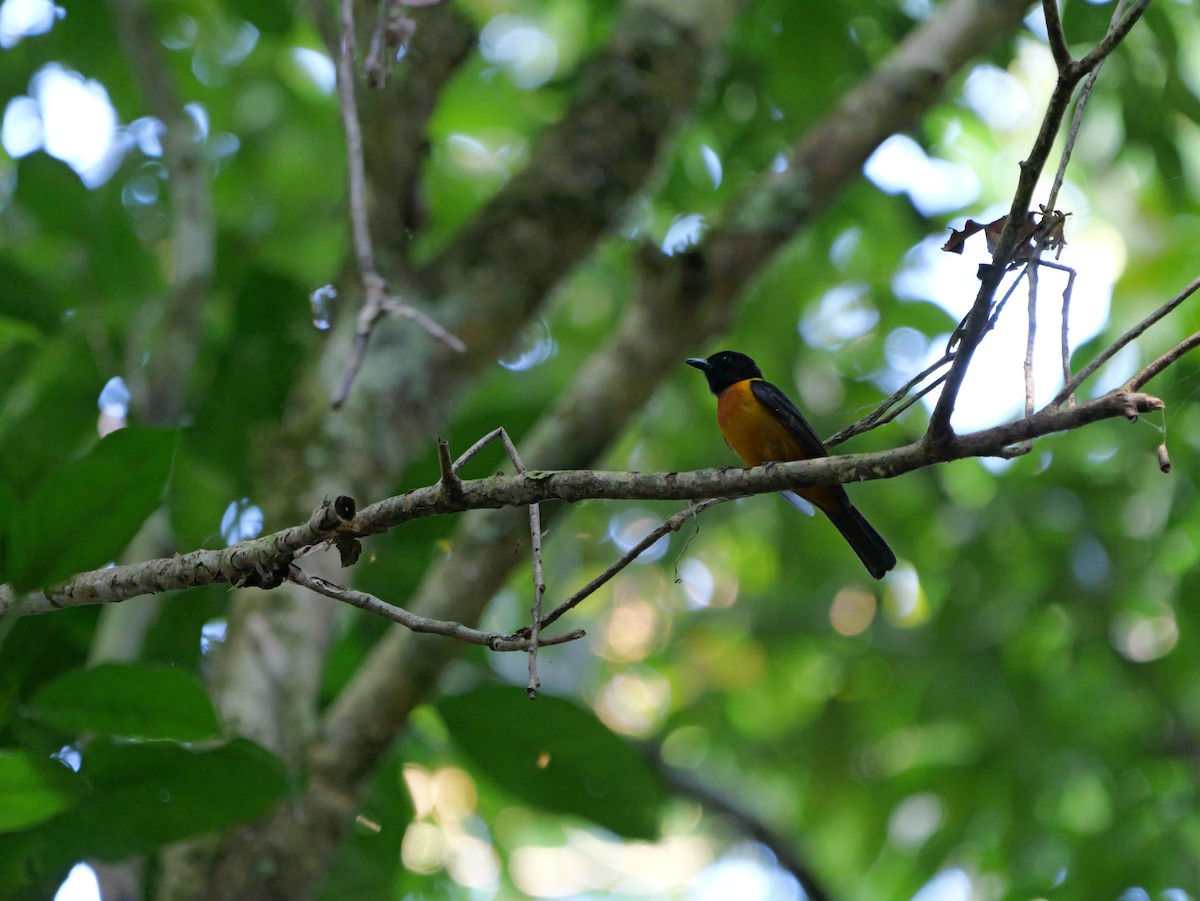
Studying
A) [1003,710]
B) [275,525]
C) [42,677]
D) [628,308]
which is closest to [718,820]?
[1003,710]

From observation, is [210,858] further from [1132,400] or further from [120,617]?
[1132,400]

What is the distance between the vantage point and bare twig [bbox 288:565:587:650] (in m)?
1.61

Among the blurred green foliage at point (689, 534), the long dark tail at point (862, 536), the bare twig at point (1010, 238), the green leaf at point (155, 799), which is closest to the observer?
the bare twig at point (1010, 238)

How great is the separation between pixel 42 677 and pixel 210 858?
69 centimetres

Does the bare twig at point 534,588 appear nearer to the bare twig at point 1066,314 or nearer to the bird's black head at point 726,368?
the bare twig at point 1066,314

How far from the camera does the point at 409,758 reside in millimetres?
5539

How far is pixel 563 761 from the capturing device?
3.62 meters

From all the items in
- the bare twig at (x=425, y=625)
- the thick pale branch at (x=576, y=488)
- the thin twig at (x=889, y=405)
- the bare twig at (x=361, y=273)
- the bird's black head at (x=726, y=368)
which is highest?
the bird's black head at (x=726, y=368)

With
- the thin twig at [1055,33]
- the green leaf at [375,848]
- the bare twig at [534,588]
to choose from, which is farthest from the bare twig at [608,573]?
the green leaf at [375,848]

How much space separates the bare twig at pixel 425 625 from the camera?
63.2 inches

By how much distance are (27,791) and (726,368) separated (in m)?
3.40

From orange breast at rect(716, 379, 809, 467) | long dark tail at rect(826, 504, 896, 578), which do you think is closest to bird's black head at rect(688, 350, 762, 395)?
orange breast at rect(716, 379, 809, 467)

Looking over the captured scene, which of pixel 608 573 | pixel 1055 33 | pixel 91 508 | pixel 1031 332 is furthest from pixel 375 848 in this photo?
pixel 1055 33

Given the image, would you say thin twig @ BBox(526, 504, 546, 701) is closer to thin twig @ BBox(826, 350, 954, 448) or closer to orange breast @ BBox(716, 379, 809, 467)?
thin twig @ BBox(826, 350, 954, 448)
